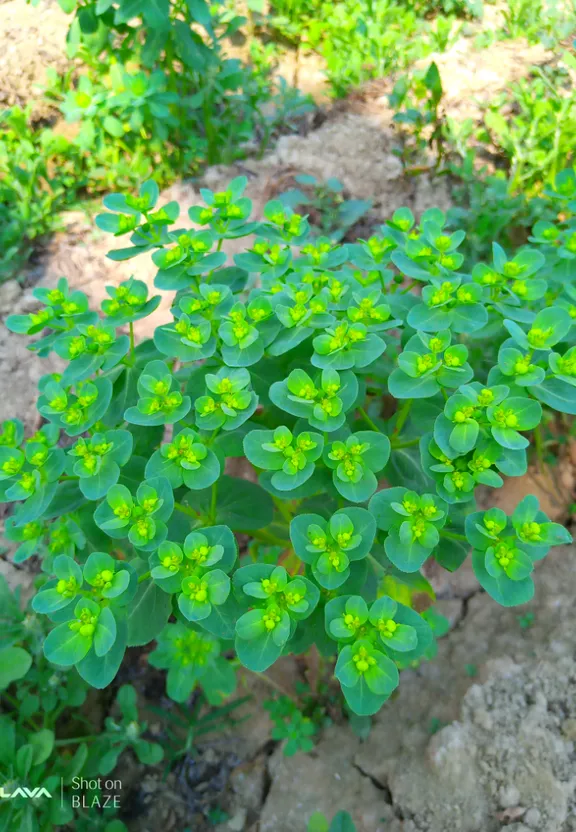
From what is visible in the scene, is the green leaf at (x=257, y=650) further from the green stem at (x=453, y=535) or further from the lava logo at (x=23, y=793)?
the lava logo at (x=23, y=793)

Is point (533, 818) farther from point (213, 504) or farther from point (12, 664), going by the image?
point (12, 664)

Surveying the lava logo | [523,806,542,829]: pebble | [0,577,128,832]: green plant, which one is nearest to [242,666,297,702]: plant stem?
[0,577,128,832]: green plant

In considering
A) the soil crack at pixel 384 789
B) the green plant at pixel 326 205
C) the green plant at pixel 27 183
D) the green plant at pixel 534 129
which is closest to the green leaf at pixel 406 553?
the soil crack at pixel 384 789

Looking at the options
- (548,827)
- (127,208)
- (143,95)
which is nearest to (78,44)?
(143,95)

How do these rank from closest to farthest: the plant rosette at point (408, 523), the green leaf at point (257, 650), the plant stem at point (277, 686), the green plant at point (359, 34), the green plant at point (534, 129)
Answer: the green leaf at point (257, 650) < the plant rosette at point (408, 523) < the plant stem at point (277, 686) < the green plant at point (534, 129) < the green plant at point (359, 34)

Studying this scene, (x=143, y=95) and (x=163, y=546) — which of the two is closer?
(x=163, y=546)

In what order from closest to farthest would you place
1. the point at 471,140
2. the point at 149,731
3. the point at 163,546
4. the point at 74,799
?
the point at 163,546, the point at 74,799, the point at 149,731, the point at 471,140

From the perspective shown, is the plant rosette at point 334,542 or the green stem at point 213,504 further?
the green stem at point 213,504

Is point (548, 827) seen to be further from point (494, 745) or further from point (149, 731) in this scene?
point (149, 731)
